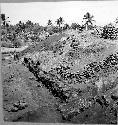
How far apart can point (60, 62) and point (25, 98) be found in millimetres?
548

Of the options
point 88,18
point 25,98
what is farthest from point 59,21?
point 25,98

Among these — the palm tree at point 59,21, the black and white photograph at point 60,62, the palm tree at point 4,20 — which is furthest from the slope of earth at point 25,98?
the palm tree at point 59,21

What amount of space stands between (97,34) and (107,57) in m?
0.27

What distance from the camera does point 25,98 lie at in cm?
339

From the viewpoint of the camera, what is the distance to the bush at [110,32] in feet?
10.6

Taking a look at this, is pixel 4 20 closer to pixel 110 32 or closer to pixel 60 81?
pixel 60 81

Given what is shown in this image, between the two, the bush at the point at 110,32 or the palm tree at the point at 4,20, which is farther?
the palm tree at the point at 4,20

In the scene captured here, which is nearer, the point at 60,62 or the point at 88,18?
the point at 88,18

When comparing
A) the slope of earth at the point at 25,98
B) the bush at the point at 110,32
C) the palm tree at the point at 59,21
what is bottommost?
the slope of earth at the point at 25,98

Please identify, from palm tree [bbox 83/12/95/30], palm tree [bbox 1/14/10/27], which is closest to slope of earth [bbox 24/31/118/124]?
palm tree [bbox 83/12/95/30]

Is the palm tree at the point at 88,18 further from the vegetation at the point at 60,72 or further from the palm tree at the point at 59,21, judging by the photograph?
the palm tree at the point at 59,21

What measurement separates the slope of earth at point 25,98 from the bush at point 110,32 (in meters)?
0.87

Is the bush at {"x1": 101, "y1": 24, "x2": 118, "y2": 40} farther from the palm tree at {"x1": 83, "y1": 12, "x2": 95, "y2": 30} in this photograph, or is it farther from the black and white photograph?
the palm tree at {"x1": 83, "y1": 12, "x2": 95, "y2": 30}

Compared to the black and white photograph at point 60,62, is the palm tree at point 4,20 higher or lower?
higher
